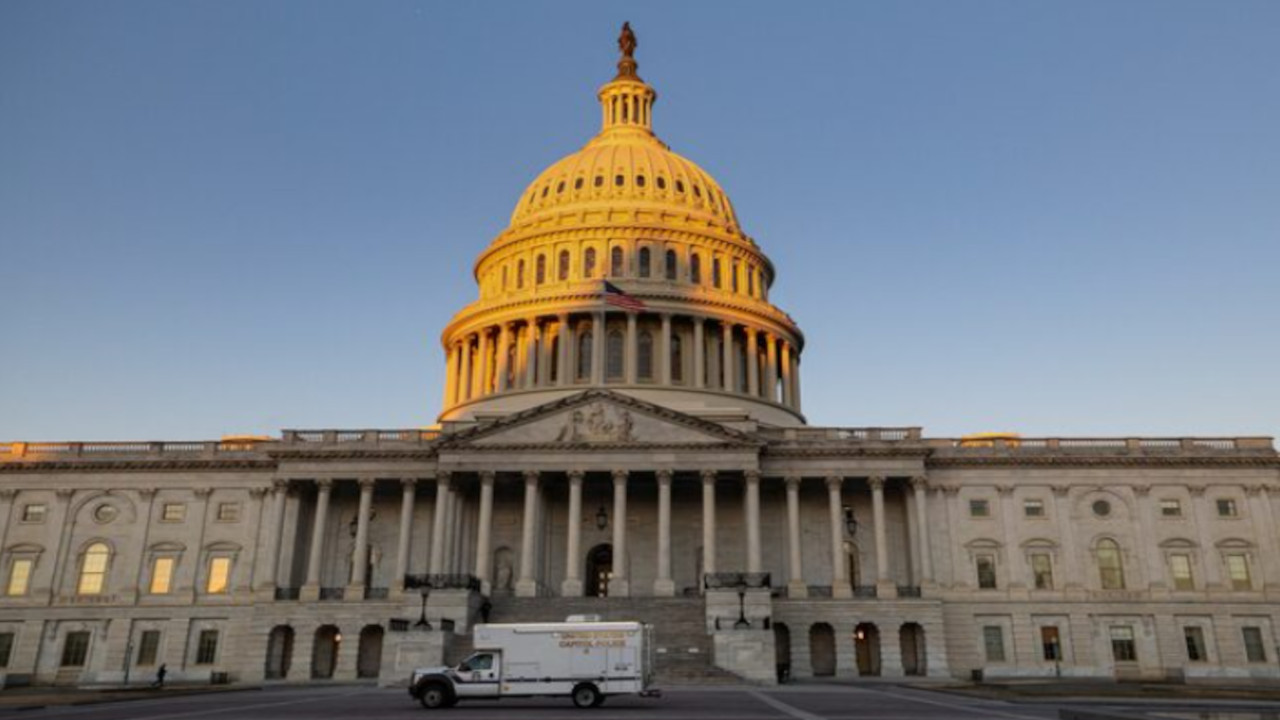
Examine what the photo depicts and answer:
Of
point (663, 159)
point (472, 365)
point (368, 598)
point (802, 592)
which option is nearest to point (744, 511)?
point (802, 592)

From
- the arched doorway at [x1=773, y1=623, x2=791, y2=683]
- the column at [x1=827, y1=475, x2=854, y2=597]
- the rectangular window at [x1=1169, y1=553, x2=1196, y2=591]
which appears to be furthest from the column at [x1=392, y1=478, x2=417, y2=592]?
the rectangular window at [x1=1169, y1=553, x2=1196, y2=591]

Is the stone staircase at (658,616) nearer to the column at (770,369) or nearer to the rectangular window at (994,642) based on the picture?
the rectangular window at (994,642)

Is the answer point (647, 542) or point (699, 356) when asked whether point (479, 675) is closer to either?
point (647, 542)

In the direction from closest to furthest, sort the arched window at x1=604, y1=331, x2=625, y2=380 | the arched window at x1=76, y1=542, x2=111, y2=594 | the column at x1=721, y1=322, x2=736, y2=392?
the arched window at x1=76, y1=542, x2=111, y2=594, the arched window at x1=604, y1=331, x2=625, y2=380, the column at x1=721, y1=322, x2=736, y2=392

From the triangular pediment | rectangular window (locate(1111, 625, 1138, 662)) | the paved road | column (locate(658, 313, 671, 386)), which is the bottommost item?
the paved road

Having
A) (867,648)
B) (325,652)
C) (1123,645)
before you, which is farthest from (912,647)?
(325,652)

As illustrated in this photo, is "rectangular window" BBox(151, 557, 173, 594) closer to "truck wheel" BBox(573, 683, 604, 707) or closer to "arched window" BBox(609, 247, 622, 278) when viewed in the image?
"arched window" BBox(609, 247, 622, 278)

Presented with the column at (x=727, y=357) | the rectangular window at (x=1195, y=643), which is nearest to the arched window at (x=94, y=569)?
the column at (x=727, y=357)

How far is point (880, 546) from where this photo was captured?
5928 cm

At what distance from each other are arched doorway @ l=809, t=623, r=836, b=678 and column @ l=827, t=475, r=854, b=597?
2.34m

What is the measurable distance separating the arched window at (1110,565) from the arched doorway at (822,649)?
57.0ft

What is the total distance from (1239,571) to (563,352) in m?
46.8

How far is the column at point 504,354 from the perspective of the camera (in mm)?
77438

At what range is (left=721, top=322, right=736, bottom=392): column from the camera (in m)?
76.0
